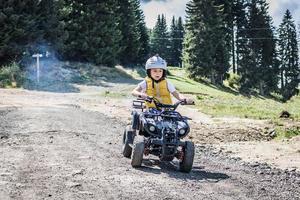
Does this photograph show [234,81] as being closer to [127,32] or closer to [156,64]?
[127,32]

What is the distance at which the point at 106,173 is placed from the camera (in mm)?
7559

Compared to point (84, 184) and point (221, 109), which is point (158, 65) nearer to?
point (84, 184)

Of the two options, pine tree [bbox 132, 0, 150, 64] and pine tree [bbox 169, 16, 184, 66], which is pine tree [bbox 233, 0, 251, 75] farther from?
pine tree [bbox 169, 16, 184, 66]

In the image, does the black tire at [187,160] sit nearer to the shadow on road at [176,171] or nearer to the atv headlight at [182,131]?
the shadow on road at [176,171]

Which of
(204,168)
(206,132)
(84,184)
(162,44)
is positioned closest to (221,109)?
(206,132)

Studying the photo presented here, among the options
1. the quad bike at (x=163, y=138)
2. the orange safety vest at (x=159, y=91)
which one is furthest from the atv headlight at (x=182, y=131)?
the orange safety vest at (x=159, y=91)

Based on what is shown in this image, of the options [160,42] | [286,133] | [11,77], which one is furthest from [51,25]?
[160,42]

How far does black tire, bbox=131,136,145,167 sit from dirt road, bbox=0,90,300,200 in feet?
0.44

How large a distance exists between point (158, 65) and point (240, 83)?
183 ft

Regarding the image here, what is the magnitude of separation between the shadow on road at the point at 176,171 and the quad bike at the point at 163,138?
186 mm

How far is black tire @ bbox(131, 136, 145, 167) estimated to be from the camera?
26.8 feet

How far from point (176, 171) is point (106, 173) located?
140 centimetres

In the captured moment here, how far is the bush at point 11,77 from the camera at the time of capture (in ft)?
100

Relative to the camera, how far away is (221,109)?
22812mm
